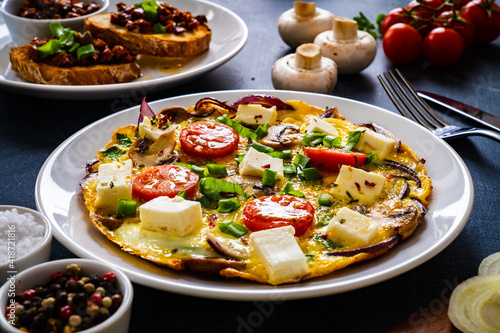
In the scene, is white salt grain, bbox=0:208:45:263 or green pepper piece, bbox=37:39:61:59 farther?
green pepper piece, bbox=37:39:61:59

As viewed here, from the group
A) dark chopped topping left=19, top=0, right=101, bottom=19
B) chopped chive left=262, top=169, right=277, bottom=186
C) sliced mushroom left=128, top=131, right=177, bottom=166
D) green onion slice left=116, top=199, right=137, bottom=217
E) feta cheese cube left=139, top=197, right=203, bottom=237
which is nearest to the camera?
feta cheese cube left=139, top=197, right=203, bottom=237

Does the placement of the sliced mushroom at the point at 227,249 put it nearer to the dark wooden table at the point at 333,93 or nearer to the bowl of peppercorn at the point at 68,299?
the dark wooden table at the point at 333,93

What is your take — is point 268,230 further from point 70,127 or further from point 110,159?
point 70,127

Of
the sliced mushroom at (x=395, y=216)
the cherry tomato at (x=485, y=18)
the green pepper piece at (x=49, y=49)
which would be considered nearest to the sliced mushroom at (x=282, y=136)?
the sliced mushroom at (x=395, y=216)

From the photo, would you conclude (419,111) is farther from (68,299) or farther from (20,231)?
(68,299)

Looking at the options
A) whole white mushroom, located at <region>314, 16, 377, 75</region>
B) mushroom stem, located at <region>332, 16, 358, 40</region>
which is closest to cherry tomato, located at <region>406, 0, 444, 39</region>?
whole white mushroom, located at <region>314, 16, 377, 75</region>

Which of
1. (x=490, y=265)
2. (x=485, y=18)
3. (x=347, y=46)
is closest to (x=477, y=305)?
(x=490, y=265)

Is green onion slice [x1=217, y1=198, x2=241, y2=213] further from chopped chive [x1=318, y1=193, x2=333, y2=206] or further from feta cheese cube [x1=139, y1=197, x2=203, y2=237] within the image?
chopped chive [x1=318, y1=193, x2=333, y2=206]

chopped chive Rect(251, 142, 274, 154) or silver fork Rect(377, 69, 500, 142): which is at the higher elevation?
chopped chive Rect(251, 142, 274, 154)
